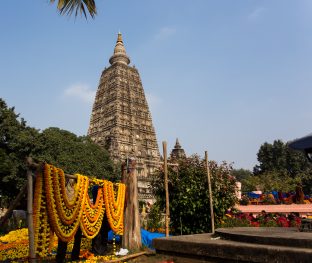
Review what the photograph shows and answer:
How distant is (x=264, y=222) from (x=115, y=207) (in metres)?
8.43

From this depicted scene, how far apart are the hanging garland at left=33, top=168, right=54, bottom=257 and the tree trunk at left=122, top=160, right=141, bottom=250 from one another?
11.2 ft

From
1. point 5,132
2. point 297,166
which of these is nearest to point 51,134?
point 5,132

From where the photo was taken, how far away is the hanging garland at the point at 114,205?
864 centimetres

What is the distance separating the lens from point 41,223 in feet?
19.7

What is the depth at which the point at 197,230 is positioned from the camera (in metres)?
11.5

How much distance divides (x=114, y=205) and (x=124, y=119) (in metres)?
46.7

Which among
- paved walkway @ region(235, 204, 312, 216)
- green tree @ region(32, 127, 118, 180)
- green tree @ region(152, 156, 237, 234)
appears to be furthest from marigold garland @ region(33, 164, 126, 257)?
green tree @ region(32, 127, 118, 180)

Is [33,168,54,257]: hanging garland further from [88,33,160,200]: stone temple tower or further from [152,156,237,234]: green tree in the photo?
[88,33,160,200]: stone temple tower

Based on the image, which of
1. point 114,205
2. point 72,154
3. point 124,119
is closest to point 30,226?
point 114,205

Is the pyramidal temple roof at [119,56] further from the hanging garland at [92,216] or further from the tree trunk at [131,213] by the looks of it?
the hanging garland at [92,216]

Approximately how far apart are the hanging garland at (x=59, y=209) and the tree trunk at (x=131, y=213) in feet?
8.02

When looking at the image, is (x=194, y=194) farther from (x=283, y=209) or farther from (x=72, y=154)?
(x=72, y=154)

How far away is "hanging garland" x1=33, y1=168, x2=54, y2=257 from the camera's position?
571cm

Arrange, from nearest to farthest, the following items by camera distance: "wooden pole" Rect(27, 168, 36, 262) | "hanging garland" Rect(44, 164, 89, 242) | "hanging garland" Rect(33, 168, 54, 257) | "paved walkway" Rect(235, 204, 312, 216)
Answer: "wooden pole" Rect(27, 168, 36, 262) → "hanging garland" Rect(33, 168, 54, 257) → "hanging garland" Rect(44, 164, 89, 242) → "paved walkway" Rect(235, 204, 312, 216)
